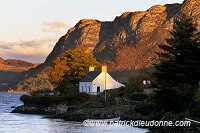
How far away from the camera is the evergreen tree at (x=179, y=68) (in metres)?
47.0

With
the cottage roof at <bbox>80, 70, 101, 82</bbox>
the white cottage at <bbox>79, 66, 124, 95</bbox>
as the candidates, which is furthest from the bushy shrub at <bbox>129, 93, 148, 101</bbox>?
the cottage roof at <bbox>80, 70, 101, 82</bbox>

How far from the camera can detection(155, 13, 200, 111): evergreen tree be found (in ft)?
154

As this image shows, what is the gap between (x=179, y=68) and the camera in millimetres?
47719

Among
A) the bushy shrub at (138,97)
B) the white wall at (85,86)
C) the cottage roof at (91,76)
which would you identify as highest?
the cottage roof at (91,76)

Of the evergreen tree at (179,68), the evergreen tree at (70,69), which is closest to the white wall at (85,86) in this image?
the evergreen tree at (70,69)

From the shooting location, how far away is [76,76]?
109 meters

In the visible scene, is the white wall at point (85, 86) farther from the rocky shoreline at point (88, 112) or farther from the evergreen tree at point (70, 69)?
the rocky shoreline at point (88, 112)

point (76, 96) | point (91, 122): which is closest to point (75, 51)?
point (76, 96)

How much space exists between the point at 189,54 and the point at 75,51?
64225 mm

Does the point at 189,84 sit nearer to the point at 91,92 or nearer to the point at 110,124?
the point at 110,124

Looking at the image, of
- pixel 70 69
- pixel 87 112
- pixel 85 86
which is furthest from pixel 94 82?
pixel 87 112

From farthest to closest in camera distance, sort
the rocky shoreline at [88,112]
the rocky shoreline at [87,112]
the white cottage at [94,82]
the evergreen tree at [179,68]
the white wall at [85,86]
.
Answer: the white wall at [85,86] → the white cottage at [94,82] → the rocky shoreline at [87,112] → the rocky shoreline at [88,112] → the evergreen tree at [179,68]

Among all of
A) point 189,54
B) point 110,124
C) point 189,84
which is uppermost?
point 189,54

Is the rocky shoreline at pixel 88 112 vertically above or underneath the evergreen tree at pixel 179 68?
underneath
